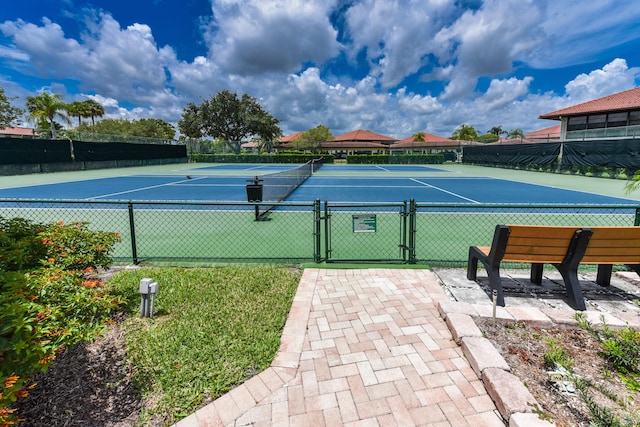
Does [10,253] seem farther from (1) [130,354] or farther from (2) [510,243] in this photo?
(2) [510,243]

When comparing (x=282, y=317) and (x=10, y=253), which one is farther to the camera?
(x=282, y=317)

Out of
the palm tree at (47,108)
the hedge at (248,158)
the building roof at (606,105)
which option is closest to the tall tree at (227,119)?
the hedge at (248,158)

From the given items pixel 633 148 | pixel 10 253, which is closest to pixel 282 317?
pixel 10 253

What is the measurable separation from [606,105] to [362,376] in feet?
128

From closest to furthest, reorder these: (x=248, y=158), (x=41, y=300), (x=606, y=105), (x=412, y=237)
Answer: (x=41, y=300), (x=412, y=237), (x=606, y=105), (x=248, y=158)

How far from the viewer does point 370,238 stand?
6.90 m

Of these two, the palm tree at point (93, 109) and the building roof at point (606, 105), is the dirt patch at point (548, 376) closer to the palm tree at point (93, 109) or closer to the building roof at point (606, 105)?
the building roof at point (606, 105)

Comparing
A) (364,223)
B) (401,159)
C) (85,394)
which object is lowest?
(85,394)

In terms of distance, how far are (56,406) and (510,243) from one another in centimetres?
434

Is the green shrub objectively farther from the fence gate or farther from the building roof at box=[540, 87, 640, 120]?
the building roof at box=[540, 87, 640, 120]

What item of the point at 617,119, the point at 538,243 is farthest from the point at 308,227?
the point at 617,119

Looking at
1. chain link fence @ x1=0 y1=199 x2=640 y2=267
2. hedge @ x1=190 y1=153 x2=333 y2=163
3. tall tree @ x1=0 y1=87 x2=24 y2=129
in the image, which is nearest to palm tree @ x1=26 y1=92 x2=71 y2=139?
tall tree @ x1=0 y1=87 x2=24 y2=129

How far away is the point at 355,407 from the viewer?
7.87ft

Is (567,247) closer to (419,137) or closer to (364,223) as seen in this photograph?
(364,223)
